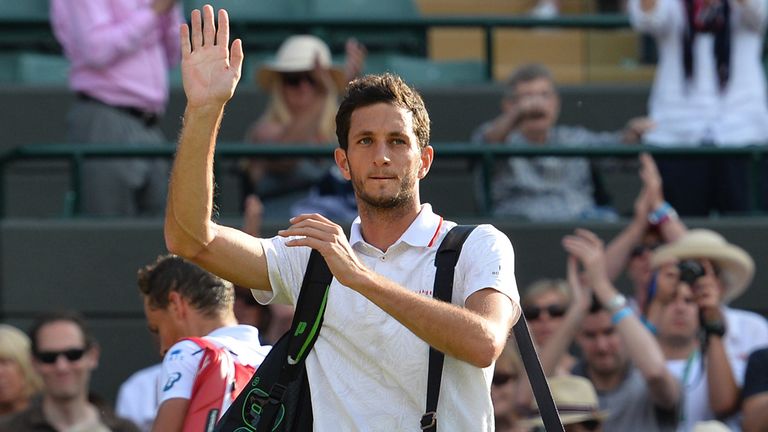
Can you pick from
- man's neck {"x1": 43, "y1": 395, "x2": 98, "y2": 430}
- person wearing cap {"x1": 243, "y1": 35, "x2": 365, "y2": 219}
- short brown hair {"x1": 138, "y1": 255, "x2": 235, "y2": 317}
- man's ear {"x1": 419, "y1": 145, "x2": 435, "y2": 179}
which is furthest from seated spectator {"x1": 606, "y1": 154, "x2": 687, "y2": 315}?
man's ear {"x1": 419, "y1": 145, "x2": 435, "y2": 179}

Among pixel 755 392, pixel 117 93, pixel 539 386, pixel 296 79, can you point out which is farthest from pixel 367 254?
pixel 117 93

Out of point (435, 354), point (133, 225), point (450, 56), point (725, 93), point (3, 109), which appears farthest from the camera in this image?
point (450, 56)

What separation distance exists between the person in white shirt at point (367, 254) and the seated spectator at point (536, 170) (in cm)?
495

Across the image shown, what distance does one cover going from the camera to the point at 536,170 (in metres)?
9.41

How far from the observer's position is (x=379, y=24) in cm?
1050

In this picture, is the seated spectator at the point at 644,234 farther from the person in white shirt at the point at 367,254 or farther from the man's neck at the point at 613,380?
the person in white shirt at the point at 367,254

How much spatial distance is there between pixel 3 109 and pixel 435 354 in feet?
23.0

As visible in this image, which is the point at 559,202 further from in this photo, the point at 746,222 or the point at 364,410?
the point at 364,410

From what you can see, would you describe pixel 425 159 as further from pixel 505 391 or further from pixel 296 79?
pixel 296 79

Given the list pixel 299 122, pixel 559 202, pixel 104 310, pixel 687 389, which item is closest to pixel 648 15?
pixel 559 202

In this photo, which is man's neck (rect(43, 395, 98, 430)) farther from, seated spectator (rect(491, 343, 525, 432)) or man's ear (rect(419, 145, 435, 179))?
man's ear (rect(419, 145, 435, 179))

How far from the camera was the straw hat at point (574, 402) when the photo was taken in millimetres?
7391

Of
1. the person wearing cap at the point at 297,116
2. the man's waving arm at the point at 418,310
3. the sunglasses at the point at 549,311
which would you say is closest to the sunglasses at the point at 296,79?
the person wearing cap at the point at 297,116

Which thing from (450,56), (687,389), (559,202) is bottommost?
(687,389)
